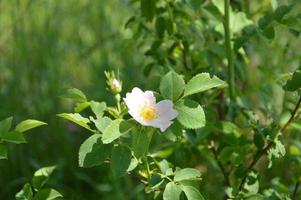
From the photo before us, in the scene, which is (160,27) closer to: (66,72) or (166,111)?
(166,111)

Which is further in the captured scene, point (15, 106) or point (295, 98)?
point (15, 106)

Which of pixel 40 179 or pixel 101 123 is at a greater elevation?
pixel 101 123

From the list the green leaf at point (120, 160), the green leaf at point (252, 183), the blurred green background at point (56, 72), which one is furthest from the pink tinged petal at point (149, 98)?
the blurred green background at point (56, 72)

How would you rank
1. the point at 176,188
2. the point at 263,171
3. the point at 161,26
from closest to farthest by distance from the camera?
the point at 176,188 → the point at 161,26 → the point at 263,171

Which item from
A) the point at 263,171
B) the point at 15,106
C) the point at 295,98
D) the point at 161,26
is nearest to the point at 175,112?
the point at 295,98

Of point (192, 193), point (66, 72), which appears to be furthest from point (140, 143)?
point (66, 72)

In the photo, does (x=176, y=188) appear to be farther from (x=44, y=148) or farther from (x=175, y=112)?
(x=44, y=148)
